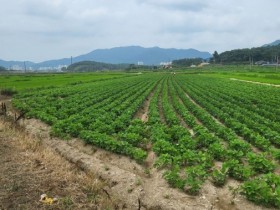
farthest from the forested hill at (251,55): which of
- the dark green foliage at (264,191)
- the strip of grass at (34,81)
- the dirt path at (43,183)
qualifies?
the dark green foliage at (264,191)

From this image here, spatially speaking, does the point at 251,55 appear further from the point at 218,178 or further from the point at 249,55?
the point at 218,178

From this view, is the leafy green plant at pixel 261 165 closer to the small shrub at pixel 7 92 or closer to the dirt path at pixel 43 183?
the dirt path at pixel 43 183

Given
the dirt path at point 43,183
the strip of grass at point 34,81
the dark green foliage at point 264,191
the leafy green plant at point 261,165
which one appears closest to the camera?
the dark green foliage at point 264,191

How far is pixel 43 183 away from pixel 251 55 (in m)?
150

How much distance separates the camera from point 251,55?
149 meters

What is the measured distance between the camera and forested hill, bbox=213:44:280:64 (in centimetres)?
14627

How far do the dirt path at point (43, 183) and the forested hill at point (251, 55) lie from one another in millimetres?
134321

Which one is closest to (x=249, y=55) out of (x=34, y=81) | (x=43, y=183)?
(x=34, y=81)

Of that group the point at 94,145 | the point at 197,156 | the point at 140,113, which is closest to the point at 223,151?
the point at 197,156

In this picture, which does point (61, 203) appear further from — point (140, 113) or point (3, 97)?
point (3, 97)

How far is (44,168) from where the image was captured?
1077cm

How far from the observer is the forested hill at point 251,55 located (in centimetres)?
14627

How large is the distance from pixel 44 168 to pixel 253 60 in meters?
150

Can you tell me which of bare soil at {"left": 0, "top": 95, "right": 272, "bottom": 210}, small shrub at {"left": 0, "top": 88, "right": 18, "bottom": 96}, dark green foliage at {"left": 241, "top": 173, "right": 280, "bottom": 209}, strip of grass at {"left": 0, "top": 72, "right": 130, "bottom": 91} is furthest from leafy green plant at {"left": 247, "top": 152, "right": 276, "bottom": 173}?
strip of grass at {"left": 0, "top": 72, "right": 130, "bottom": 91}
